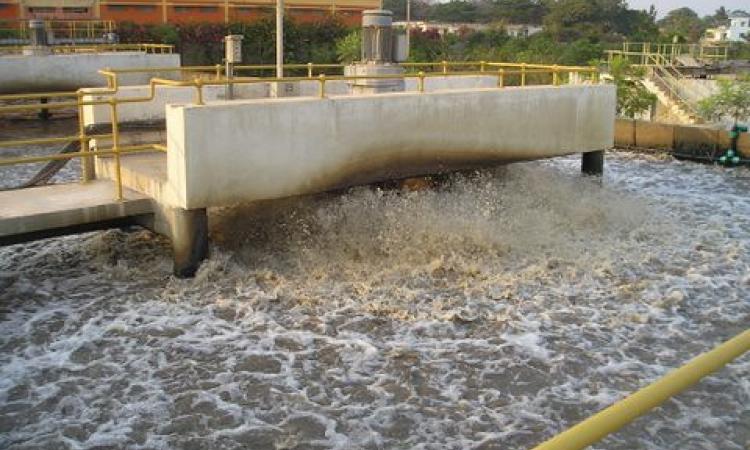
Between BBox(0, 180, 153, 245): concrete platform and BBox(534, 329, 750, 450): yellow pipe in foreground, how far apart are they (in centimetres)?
801

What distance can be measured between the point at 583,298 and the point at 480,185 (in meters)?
4.04

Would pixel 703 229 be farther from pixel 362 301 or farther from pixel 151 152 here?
pixel 151 152

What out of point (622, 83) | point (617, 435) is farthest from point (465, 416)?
Answer: point (622, 83)

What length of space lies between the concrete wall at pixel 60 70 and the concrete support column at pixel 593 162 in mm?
14705

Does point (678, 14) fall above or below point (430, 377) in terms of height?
above

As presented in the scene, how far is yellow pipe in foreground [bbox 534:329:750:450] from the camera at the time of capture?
82.5 inches

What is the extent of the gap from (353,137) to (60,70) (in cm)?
1765

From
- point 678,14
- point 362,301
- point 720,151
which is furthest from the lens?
point 678,14

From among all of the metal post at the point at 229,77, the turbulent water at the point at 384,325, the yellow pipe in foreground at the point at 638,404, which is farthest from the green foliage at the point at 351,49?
the yellow pipe in foreground at the point at 638,404

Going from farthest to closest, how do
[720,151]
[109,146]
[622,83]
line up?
[622,83] < [720,151] < [109,146]

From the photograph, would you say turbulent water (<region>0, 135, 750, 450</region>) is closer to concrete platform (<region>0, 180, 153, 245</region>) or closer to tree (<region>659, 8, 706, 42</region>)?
concrete platform (<region>0, 180, 153, 245</region>)

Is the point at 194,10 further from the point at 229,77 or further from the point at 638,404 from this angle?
the point at 638,404

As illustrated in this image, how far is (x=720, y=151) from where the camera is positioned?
17516mm

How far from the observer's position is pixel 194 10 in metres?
44.2
